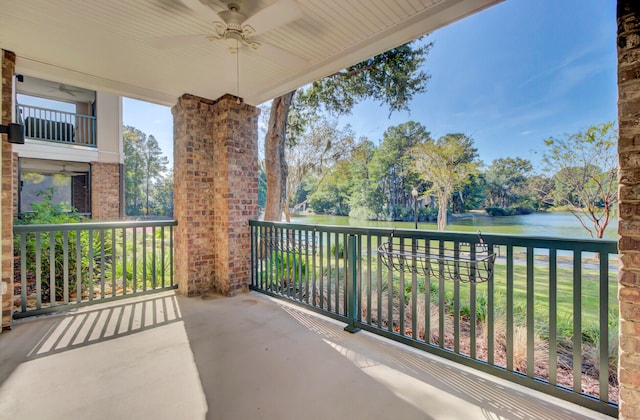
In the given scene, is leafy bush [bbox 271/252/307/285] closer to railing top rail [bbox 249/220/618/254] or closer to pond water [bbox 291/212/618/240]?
railing top rail [bbox 249/220/618/254]

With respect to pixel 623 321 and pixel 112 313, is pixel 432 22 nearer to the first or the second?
pixel 623 321

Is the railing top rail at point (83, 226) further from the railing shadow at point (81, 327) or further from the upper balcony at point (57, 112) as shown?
the upper balcony at point (57, 112)

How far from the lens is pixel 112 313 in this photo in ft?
10.3

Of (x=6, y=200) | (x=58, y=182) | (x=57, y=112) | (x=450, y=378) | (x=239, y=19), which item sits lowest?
(x=450, y=378)

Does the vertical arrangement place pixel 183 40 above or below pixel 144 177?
below

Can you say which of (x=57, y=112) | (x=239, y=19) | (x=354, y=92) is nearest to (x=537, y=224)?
(x=354, y=92)

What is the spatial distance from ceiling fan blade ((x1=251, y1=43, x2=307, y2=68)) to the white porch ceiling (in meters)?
0.02

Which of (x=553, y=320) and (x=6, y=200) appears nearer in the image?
(x=553, y=320)

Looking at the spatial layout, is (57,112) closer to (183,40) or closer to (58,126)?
(58,126)

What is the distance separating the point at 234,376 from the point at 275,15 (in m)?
2.45

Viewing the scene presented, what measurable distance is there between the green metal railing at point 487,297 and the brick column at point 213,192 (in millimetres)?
299

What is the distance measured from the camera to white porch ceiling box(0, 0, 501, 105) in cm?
208

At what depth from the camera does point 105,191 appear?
8.45 m

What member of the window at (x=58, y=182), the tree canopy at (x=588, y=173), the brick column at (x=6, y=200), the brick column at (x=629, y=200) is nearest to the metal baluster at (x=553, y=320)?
Result: the brick column at (x=629, y=200)
